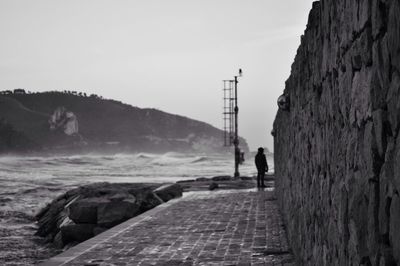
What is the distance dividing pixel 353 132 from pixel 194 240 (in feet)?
23.4

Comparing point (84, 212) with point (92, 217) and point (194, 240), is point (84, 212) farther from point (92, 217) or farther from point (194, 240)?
point (194, 240)

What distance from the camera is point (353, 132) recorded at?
342 centimetres

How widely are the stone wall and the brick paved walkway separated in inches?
93.0

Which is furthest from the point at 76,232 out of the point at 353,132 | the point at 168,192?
the point at 353,132

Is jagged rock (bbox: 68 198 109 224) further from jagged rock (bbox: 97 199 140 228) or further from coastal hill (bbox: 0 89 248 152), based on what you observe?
coastal hill (bbox: 0 89 248 152)

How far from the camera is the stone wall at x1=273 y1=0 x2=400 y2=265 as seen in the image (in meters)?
2.48

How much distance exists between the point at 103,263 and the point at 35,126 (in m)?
167

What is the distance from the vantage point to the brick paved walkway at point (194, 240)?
27.6 ft

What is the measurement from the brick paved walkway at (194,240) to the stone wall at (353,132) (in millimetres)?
2361

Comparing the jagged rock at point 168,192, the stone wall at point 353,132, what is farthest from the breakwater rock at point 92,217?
the stone wall at point 353,132

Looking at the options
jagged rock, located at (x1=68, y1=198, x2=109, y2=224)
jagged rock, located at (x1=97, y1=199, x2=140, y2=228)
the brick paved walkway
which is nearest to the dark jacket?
the brick paved walkway

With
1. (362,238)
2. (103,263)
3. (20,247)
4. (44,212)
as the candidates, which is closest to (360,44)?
(362,238)

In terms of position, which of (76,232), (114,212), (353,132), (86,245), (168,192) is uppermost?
(353,132)

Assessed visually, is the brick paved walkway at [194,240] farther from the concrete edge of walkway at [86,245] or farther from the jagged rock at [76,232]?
the jagged rock at [76,232]
